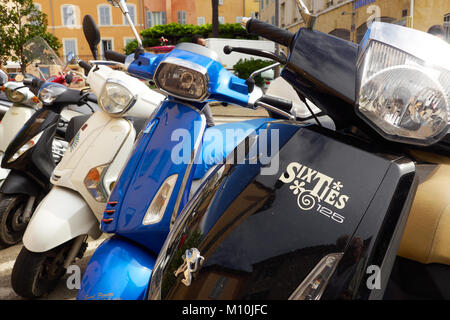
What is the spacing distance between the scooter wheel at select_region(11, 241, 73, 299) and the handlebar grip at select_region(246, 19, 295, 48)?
1.56m

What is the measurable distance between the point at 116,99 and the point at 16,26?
1439cm

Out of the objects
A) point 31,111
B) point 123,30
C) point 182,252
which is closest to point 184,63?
point 182,252

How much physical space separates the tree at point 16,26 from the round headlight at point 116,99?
457 inches

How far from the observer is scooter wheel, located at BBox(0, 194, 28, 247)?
9.07ft

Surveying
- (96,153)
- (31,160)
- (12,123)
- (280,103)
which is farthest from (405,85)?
(12,123)

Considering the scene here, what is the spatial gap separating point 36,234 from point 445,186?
168cm

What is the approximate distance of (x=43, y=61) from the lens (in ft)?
12.6

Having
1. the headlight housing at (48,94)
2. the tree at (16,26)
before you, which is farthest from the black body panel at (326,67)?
the tree at (16,26)

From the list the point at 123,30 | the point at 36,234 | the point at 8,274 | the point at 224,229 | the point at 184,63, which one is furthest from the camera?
the point at 123,30

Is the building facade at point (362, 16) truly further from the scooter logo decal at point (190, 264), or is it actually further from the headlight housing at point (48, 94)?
the headlight housing at point (48, 94)

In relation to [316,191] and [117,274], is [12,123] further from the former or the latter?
[316,191]

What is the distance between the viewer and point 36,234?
5.88 ft

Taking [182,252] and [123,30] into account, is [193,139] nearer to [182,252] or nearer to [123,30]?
[182,252]

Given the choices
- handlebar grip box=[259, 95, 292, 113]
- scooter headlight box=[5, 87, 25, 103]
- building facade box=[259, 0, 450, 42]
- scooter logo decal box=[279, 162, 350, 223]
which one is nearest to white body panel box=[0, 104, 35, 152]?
scooter headlight box=[5, 87, 25, 103]
